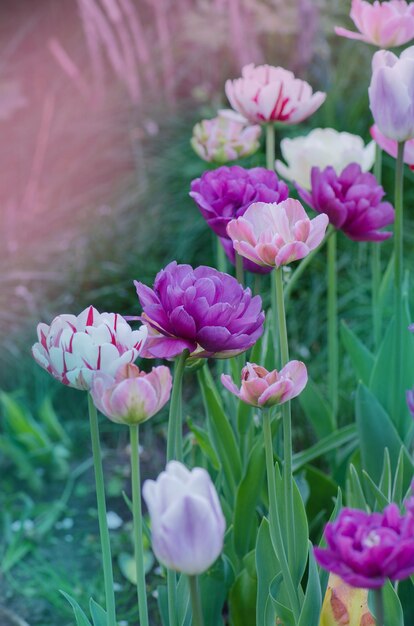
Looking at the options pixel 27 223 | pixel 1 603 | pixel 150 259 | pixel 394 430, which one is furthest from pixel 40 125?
pixel 394 430

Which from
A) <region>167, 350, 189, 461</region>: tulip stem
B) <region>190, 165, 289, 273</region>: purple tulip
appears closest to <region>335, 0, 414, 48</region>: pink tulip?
<region>190, 165, 289, 273</region>: purple tulip

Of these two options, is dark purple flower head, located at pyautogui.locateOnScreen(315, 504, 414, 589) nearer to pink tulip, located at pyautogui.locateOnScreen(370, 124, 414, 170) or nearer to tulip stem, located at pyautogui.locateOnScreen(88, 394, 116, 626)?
tulip stem, located at pyautogui.locateOnScreen(88, 394, 116, 626)

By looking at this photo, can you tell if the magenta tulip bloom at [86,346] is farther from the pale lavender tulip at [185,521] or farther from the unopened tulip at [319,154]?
the unopened tulip at [319,154]

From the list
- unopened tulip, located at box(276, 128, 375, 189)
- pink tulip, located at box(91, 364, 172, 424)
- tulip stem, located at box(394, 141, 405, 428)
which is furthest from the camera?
unopened tulip, located at box(276, 128, 375, 189)

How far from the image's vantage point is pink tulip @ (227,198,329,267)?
40.2 inches

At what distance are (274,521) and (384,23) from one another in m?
0.81

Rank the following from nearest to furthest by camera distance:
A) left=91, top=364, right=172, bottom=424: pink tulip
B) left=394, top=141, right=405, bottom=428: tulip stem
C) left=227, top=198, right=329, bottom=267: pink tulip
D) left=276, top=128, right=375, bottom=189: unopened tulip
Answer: left=91, top=364, right=172, bottom=424: pink tulip, left=227, top=198, right=329, bottom=267: pink tulip, left=394, top=141, right=405, bottom=428: tulip stem, left=276, top=128, right=375, bottom=189: unopened tulip

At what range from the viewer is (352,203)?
1.37 metres

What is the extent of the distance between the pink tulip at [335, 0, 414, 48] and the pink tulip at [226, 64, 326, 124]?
0.11 meters

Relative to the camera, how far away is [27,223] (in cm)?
309

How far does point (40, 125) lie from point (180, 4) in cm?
69

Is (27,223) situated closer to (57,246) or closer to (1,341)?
(57,246)

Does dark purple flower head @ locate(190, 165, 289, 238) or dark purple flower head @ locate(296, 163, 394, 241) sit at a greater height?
dark purple flower head @ locate(190, 165, 289, 238)

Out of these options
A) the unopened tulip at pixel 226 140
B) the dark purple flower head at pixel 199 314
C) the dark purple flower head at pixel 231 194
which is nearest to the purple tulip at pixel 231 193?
the dark purple flower head at pixel 231 194
